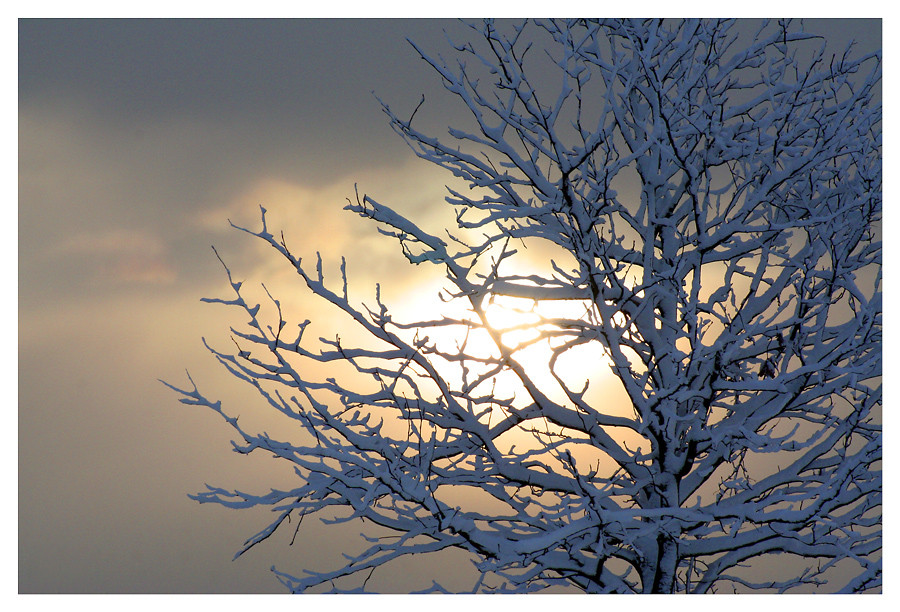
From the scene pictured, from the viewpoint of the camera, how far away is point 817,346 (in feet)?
22.2

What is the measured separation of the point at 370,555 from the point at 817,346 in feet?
13.7

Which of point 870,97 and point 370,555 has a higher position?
point 870,97

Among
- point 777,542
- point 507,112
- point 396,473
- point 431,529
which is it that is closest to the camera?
point 396,473

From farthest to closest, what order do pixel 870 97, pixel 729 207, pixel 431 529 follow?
pixel 870 97
pixel 729 207
pixel 431 529

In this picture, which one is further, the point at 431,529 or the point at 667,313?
the point at 667,313

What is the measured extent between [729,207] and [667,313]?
1.48 m

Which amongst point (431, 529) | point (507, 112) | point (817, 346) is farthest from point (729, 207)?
point (431, 529)

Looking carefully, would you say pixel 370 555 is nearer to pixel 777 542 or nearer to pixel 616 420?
pixel 616 420

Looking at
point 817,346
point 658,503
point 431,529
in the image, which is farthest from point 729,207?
point 431,529

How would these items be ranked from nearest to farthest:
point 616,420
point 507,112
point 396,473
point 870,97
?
point 396,473 < point 507,112 < point 616,420 < point 870,97

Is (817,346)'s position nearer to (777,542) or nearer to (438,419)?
(777,542)

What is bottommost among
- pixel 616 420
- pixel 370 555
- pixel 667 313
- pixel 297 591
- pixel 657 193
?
pixel 297 591

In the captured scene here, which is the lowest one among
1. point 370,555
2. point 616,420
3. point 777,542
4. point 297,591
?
point 297,591

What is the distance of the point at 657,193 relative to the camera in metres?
8.12
